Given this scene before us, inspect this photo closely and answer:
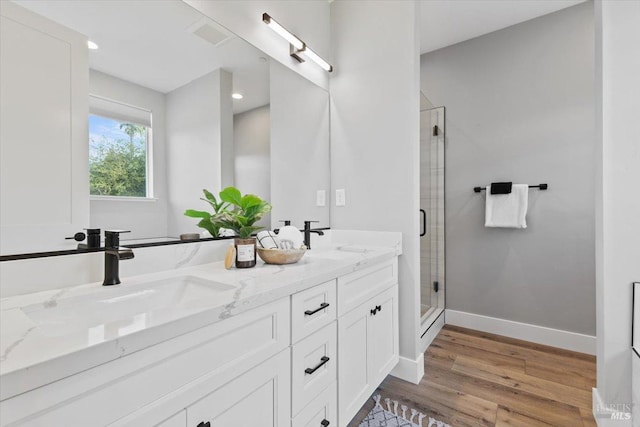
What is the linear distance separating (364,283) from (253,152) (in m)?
0.91

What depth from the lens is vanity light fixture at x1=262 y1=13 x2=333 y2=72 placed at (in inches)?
64.7

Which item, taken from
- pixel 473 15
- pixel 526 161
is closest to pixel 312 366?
pixel 526 161

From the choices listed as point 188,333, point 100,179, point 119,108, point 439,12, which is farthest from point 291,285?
point 439,12

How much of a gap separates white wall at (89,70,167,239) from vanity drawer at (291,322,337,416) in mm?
743

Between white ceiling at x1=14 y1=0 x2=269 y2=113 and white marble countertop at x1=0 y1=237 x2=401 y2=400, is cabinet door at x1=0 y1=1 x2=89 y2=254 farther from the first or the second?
white marble countertop at x1=0 y1=237 x2=401 y2=400

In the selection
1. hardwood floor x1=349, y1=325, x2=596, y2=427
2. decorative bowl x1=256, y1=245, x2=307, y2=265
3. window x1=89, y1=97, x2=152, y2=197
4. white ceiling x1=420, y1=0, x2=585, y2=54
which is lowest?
hardwood floor x1=349, y1=325, x2=596, y2=427

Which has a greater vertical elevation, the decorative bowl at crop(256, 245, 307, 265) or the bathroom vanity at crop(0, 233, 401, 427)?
the decorative bowl at crop(256, 245, 307, 265)

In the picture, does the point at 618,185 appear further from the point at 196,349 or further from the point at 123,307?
the point at 123,307

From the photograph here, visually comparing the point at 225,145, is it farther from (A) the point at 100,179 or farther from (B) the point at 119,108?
(A) the point at 100,179

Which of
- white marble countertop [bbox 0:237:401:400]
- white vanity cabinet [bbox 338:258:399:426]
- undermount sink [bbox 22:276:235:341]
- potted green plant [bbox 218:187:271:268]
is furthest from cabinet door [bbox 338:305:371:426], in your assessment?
undermount sink [bbox 22:276:235:341]

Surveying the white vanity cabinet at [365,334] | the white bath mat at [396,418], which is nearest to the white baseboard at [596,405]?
the white bath mat at [396,418]

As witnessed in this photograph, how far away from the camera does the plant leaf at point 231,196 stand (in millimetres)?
1367

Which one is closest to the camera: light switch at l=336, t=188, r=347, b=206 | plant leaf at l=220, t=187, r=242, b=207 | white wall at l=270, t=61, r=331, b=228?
plant leaf at l=220, t=187, r=242, b=207

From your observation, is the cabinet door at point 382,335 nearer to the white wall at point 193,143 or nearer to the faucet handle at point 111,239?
the white wall at point 193,143
